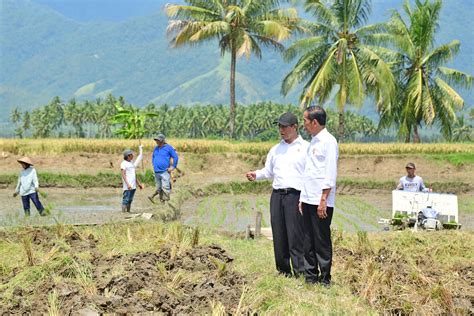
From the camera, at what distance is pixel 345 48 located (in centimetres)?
3167

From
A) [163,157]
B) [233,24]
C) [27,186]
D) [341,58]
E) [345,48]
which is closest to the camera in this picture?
[27,186]

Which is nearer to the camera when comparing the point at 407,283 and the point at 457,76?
the point at 407,283

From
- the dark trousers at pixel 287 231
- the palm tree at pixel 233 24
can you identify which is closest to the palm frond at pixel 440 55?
the palm tree at pixel 233 24

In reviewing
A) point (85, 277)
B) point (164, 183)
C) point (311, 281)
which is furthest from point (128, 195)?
point (85, 277)

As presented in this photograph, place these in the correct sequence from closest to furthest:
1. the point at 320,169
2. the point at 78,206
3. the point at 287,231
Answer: the point at 320,169 < the point at 287,231 < the point at 78,206

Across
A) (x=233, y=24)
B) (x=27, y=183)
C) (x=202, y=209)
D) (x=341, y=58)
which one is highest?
(x=233, y=24)

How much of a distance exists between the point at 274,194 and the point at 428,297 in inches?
76.6

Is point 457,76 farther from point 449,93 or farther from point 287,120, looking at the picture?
point 287,120

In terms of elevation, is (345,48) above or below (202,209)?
above

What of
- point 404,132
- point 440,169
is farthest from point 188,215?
point 404,132

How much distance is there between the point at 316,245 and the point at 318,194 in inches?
21.2

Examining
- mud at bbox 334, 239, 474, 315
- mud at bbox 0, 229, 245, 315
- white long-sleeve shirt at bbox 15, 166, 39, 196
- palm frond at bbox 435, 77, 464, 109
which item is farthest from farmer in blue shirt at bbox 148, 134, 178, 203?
palm frond at bbox 435, 77, 464, 109

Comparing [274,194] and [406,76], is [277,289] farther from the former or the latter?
[406,76]

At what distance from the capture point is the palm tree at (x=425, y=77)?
35.4 m
